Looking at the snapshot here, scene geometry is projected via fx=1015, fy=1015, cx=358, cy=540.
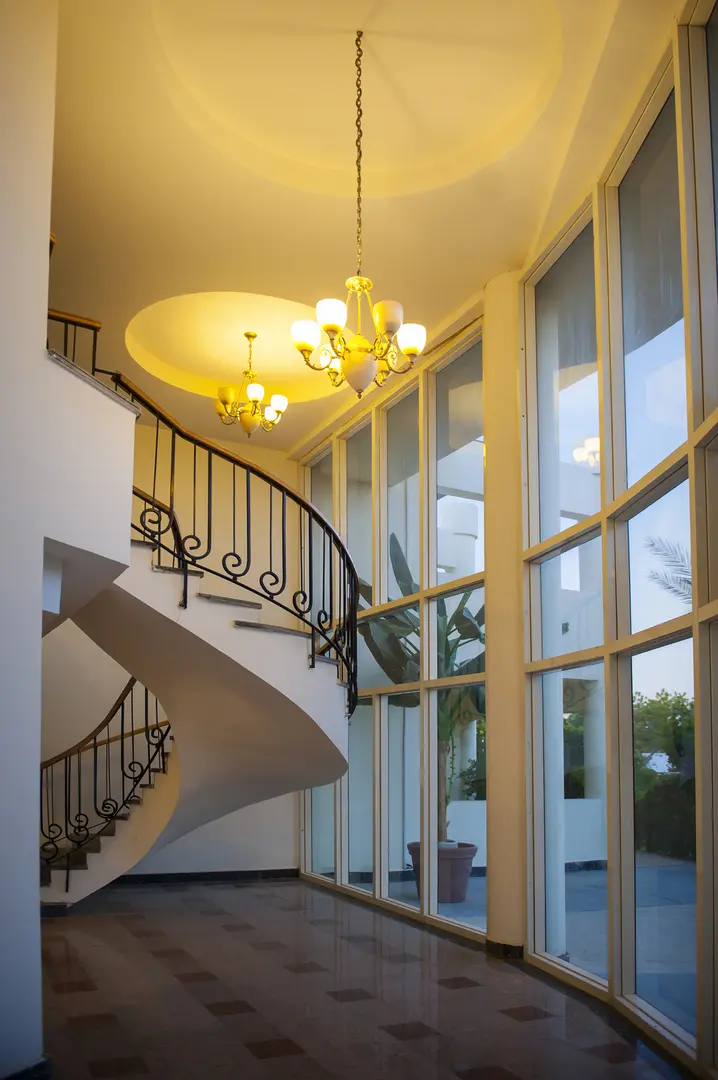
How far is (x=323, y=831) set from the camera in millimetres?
10797

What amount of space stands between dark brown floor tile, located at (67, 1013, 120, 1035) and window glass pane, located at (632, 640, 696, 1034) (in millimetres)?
2749

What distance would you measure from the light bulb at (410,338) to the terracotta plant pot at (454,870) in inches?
162

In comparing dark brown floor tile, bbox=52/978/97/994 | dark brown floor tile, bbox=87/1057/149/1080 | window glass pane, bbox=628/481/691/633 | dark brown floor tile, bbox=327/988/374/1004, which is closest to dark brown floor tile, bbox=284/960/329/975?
dark brown floor tile, bbox=327/988/374/1004

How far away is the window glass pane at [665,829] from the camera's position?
4.75 metres

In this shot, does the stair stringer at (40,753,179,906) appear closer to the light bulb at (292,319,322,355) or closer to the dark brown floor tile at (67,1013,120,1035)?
the dark brown floor tile at (67,1013,120,1035)

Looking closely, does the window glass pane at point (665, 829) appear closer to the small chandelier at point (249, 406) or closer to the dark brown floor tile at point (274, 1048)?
the dark brown floor tile at point (274, 1048)

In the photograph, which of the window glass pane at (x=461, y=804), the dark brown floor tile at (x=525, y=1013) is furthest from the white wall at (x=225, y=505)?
the dark brown floor tile at (x=525, y=1013)

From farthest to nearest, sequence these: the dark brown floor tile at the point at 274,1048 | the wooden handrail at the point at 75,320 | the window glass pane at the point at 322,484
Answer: the window glass pane at the point at 322,484, the wooden handrail at the point at 75,320, the dark brown floor tile at the point at 274,1048

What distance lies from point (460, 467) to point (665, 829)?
3.93 meters

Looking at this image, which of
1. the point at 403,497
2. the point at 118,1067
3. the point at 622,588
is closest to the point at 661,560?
the point at 622,588

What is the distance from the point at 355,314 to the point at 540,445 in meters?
2.25

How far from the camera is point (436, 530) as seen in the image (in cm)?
866

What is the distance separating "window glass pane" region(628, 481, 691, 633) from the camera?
4828 mm

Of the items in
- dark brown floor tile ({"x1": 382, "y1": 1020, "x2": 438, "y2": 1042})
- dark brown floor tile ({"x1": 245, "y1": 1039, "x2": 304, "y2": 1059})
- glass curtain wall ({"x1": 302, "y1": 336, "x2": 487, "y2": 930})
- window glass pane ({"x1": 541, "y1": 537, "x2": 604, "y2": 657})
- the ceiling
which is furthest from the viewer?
glass curtain wall ({"x1": 302, "y1": 336, "x2": 487, "y2": 930})
